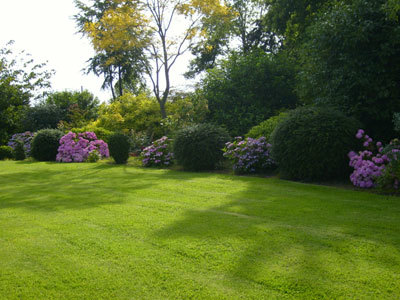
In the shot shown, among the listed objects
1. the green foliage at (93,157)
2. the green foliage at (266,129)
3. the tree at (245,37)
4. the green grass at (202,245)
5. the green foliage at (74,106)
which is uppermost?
the tree at (245,37)

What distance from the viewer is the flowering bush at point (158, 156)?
1226 centimetres

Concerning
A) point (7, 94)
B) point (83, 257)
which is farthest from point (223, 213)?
point (7, 94)

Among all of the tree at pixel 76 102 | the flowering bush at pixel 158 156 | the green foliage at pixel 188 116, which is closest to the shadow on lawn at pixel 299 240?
the flowering bush at pixel 158 156

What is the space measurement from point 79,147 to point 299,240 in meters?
12.7

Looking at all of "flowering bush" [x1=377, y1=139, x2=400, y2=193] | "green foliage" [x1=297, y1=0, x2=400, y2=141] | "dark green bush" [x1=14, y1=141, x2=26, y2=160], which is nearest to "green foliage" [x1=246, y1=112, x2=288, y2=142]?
"green foliage" [x1=297, y1=0, x2=400, y2=141]

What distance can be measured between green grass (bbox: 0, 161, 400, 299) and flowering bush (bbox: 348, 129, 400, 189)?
0.53 meters

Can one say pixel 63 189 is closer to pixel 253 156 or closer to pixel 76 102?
pixel 253 156

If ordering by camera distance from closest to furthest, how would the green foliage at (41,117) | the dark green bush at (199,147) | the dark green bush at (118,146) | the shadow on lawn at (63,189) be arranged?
1. the shadow on lawn at (63,189)
2. the dark green bush at (199,147)
3. the dark green bush at (118,146)
4. the green foliage at (41,117)

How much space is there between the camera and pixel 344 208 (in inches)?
215

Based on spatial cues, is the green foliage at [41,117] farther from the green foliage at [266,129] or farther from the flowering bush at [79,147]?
the green foliage at [266,129]

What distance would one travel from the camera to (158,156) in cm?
1231

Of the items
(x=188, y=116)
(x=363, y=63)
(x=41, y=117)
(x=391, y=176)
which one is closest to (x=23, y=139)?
(x=41, y=117)

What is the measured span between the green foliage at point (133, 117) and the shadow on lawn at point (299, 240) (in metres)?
12.7

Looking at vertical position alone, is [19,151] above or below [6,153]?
above
